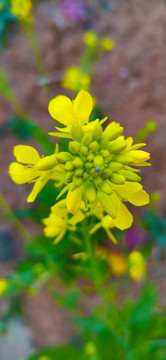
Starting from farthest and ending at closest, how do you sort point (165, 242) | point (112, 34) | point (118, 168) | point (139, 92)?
point (112, 34) < point (139, 92) < point (165, 242) < point (118, 168)

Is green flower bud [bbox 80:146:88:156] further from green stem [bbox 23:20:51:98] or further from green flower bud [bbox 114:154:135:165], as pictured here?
green stem [bbox 23:20:51:98]

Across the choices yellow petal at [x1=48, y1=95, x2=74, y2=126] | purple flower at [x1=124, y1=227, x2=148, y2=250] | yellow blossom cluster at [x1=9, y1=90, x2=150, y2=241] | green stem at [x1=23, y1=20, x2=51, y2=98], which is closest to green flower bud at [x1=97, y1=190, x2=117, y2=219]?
yellow blossom cluster at [x1=9, y1=90, x2=150, y2=241]

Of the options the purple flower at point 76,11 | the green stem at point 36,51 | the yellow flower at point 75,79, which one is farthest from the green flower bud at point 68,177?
the purple flower at point 76,11

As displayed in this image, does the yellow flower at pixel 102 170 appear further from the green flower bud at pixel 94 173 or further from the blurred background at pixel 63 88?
the blurred background at pixel 63 88

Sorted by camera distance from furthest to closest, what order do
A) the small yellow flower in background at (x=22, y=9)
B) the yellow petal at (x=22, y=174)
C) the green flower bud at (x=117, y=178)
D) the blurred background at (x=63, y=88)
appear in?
the blurred background at (x=63, y=88), the small yellow flower in background at (x=22, y=9), the yellow petal at (x=22, y=174), the green flower bud at (x=117, y=178)

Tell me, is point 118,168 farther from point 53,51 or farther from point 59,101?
point 53,51

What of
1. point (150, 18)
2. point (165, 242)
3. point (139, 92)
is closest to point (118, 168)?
point (165, 242)

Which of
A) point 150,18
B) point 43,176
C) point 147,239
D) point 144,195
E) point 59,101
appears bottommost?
point 144,195
